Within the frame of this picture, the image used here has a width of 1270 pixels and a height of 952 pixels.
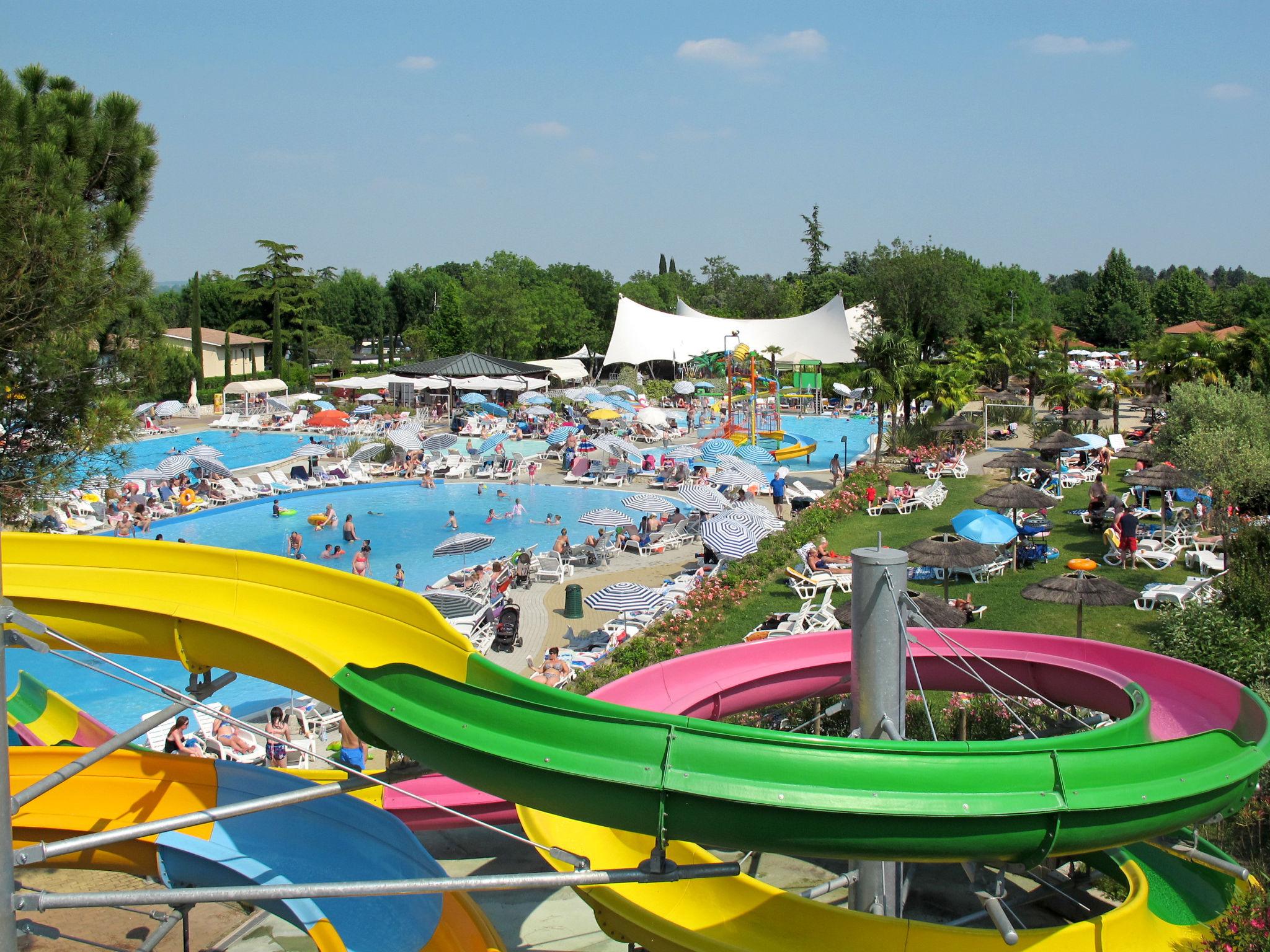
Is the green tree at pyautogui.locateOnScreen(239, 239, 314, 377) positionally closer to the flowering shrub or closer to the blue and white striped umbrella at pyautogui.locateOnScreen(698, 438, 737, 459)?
the blue and white striped umbrella at pyautogui.locateOnScreen(698, 438, 737, 459)

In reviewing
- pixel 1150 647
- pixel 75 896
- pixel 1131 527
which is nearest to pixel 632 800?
pixel 75 896

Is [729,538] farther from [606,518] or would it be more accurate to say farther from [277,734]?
[277,734]

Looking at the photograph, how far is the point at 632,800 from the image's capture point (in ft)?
13.4

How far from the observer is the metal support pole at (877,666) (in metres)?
6.00

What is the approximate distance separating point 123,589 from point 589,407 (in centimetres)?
3889

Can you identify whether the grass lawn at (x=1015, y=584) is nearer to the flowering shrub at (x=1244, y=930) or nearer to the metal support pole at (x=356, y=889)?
the flowering shrub at (x=1244, y=930)

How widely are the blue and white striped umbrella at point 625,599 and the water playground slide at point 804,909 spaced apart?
9262 mm

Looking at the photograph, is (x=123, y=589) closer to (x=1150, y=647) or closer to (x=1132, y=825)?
(x=1132, y=825)

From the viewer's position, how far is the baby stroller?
16.2 meters

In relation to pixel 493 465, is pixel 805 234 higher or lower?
higher

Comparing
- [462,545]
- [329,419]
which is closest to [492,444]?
[329,419]

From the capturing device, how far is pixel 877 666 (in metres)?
6.06

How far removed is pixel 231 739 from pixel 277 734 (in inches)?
42.6

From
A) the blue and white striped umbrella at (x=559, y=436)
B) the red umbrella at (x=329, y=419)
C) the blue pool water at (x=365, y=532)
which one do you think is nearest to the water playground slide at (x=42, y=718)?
the blue pool water at (x=365, y=532)
